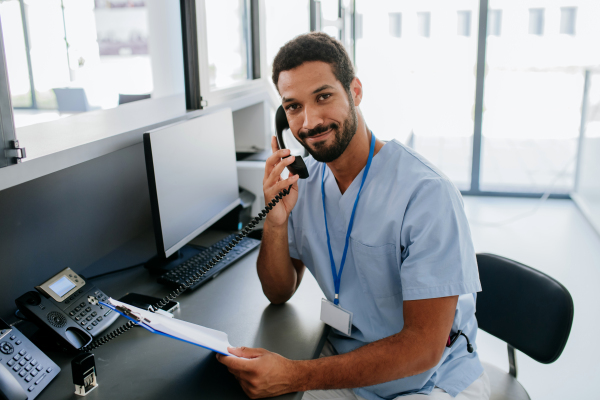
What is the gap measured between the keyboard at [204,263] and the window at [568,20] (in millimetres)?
4057

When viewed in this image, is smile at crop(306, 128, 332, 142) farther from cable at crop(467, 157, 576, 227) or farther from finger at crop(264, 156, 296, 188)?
cable at crop(467, 157, 576, 227)

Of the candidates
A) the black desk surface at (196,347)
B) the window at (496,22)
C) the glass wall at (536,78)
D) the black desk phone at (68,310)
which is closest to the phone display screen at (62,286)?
the black desk phone at (68,310)

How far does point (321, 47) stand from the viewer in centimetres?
110

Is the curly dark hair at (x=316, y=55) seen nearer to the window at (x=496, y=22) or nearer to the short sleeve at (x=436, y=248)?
the short sleeve at (x=436, y=248)

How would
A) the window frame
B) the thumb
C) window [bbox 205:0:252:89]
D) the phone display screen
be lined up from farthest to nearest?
window [bbox 205:0:252:89] → the window frame → the phone display screen → the thumb

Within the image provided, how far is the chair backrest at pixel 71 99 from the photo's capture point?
3.98 meters

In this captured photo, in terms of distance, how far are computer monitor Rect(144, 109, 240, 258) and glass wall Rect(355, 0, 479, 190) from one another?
3000mm

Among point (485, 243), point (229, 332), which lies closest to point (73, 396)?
point (229, 332)

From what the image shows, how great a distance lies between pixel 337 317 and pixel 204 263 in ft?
1.59

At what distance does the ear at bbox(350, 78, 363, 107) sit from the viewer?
1.17 meters

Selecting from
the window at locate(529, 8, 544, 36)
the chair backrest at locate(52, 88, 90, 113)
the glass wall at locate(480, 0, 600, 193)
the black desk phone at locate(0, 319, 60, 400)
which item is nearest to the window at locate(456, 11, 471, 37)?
the glass wall at locate(480, 0, 600, 193)

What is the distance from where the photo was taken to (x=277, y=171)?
115 centimetres

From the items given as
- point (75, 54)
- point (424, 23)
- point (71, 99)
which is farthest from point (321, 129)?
point (75, 54)

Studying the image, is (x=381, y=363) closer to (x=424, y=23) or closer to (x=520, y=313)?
(x=520, y=313)
